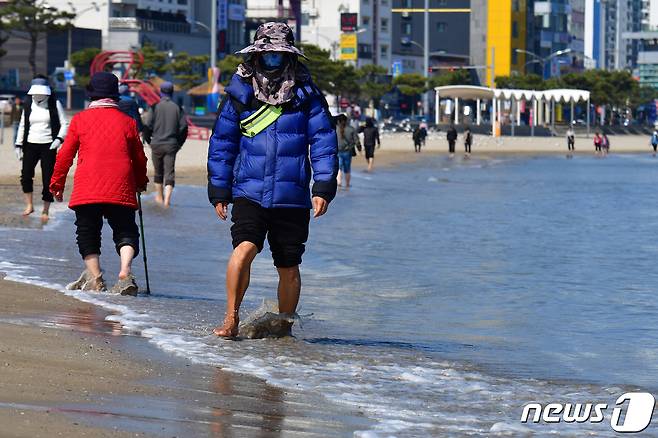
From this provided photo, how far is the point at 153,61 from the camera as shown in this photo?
100625mm

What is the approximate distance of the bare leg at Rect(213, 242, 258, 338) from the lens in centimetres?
770

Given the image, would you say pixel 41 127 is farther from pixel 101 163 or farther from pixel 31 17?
pixel 31 17

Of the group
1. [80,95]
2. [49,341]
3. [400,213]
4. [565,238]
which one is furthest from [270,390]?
[80,95]

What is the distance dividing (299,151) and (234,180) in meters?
0.38

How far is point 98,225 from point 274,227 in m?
2.30

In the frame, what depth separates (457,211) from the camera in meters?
24.6

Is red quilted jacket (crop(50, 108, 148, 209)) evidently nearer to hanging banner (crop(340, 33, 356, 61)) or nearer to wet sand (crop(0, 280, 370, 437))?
wet sand (crop(0, 280, 370, 437))

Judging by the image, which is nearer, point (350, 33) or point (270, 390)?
point (270, 390)

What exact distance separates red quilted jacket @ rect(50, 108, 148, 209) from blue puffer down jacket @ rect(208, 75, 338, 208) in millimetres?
2023

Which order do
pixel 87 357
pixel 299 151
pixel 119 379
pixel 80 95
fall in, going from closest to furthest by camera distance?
pixel 119 379 < pixel 87 357 < pixel 299 151 < pixel 80 95

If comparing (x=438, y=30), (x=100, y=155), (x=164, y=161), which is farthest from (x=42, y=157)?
(x=438, y=30)

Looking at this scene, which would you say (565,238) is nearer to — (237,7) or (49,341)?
(49,341)

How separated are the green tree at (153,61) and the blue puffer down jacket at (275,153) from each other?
304ft

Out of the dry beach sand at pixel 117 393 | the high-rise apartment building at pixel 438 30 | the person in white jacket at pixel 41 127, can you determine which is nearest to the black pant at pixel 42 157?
the person in white jacket at pixel 41 127
